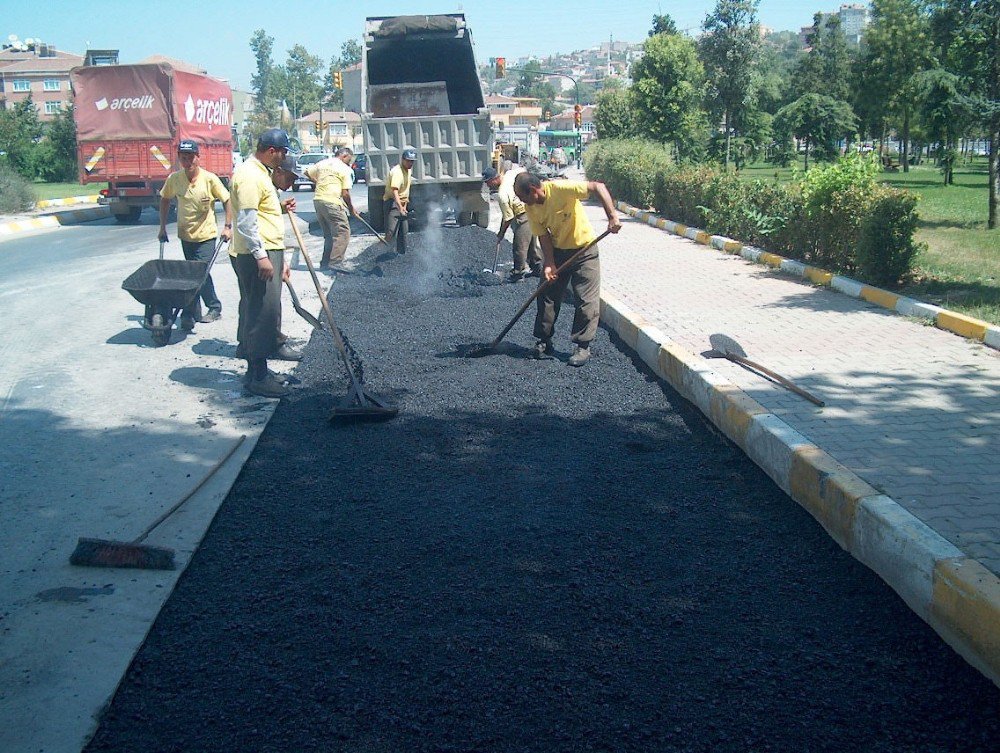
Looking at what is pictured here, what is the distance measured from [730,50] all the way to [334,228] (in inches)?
550

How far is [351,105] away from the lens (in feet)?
53.4

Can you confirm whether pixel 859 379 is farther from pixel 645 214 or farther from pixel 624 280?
pixel 645 214

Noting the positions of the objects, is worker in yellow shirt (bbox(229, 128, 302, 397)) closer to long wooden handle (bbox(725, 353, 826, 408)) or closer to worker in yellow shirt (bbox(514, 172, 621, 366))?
worker in yellow shirt (bbox(514, 172, 621, 366))

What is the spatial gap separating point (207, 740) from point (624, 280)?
8522mm

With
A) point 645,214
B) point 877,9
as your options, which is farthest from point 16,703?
point 877,9

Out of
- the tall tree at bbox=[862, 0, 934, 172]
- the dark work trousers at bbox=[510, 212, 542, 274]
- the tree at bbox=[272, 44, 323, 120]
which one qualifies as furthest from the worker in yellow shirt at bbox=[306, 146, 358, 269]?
the tree at bbox=[272, 44, 323, 120]

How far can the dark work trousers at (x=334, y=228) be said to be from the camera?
38.3ft

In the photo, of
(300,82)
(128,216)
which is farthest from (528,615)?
(300,82)

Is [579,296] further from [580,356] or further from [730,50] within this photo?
[730,50]

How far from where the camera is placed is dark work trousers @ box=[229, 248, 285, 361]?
6223mm

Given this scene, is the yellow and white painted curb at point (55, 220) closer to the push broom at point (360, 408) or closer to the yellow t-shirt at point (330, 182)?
the yellow t-shirt at point (330, 182)

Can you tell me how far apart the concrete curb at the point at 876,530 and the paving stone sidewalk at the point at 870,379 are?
0.66 ft

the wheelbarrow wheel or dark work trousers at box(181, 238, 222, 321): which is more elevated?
dark work trousers at box(181, 238, 222, 321)

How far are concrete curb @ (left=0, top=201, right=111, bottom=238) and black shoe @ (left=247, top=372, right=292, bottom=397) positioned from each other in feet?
44.8
